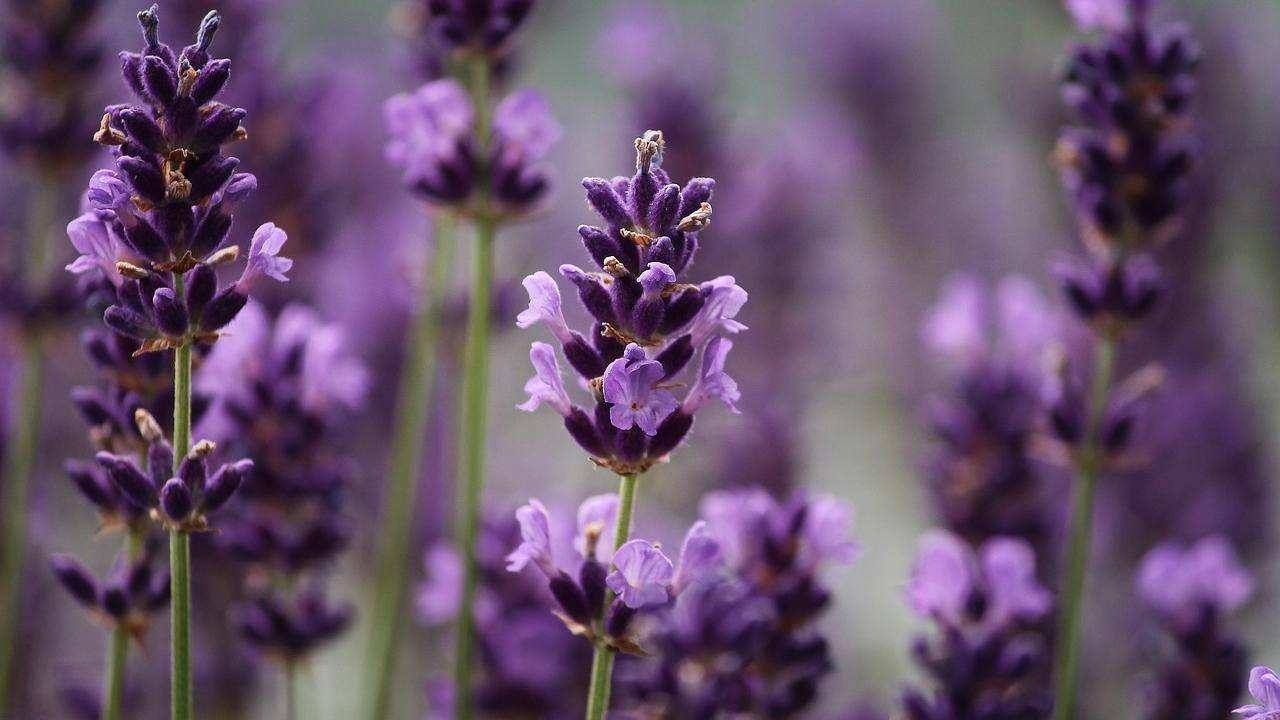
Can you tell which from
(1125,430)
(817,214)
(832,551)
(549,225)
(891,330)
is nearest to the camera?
(832,551)

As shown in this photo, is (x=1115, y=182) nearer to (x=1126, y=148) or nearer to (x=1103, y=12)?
(x=1126, y=148)

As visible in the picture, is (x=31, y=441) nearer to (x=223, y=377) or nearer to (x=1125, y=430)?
(x=223, y=377)

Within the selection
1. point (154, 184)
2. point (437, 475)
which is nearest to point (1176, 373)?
point (437, 475)

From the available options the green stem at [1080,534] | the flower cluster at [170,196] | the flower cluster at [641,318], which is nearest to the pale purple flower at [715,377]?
the flower cluster at [641,318]

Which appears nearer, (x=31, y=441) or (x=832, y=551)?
(x=832, y=551)

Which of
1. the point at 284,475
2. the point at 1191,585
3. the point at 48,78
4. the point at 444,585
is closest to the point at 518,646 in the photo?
the point at 444,585
